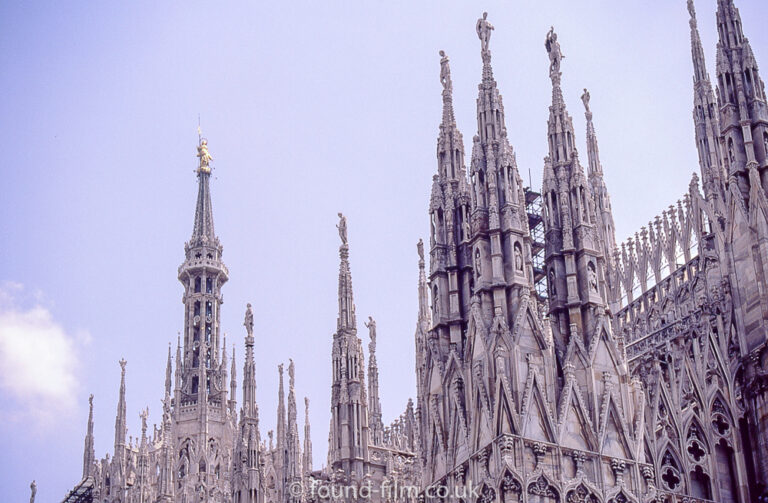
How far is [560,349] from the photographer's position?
1275 inches

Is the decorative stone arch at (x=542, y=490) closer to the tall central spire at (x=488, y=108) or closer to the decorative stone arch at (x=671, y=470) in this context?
the decorative stone arch at (x=671, y=470)

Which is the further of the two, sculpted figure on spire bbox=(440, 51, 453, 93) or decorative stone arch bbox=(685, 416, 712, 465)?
sculpted figure on spire bbox=(440, 51, 453, 93)

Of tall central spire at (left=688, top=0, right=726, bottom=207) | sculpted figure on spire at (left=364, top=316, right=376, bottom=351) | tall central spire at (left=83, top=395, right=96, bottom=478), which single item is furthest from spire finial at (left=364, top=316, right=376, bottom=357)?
tall central spire at (left=83, top=395, right=96, bottom=478)

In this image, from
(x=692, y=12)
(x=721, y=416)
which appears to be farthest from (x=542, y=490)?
(x=692, y=12)

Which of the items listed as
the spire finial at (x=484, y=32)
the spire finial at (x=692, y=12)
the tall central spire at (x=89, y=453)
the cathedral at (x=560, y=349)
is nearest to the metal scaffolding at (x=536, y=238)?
the cathedral at (x=560, y=349)

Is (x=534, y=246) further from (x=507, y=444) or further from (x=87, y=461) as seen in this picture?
(x=87, y=461)

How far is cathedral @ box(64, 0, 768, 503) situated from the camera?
30.7 metres

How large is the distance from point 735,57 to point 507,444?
18479 millimetres

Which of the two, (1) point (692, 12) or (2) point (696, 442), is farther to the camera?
(1) point (692, 12)

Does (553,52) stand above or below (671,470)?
above

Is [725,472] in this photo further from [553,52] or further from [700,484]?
[553,52]

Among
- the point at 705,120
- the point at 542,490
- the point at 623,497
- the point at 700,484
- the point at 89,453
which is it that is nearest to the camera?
the point at 542,490

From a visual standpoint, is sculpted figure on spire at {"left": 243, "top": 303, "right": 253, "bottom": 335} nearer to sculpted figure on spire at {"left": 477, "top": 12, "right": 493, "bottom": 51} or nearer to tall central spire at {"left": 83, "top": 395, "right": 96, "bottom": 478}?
sculpted figure on spire at {"left": 477, "top": 12, "right": 493, "bottom": 51}

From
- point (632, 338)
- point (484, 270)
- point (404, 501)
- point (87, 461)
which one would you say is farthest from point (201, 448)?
point (484, 270)
